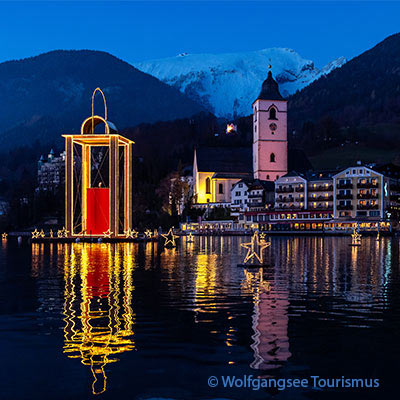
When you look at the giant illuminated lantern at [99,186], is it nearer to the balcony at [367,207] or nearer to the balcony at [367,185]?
the balcony at [367,207]

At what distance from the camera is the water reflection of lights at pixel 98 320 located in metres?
11.5

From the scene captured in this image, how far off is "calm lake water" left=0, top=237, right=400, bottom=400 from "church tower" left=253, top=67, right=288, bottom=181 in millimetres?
107758

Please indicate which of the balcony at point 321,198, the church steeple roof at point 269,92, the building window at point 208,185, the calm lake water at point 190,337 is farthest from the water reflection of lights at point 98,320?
the building window at point 208,185

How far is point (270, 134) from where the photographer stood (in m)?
132

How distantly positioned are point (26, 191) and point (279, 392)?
18378 centimetres

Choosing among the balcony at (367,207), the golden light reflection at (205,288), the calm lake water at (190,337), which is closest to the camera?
the calm lake water at (190,337)

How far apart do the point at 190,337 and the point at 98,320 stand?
3328 millimetres

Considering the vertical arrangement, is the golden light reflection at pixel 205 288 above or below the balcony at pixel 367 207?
below

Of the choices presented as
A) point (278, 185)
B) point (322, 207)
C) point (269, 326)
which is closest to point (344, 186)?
point (322, 207)

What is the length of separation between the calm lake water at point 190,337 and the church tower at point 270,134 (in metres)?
108

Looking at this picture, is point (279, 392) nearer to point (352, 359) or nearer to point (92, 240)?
point (352, 359)

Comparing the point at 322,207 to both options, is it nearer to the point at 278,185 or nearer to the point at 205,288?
the point at 278,185

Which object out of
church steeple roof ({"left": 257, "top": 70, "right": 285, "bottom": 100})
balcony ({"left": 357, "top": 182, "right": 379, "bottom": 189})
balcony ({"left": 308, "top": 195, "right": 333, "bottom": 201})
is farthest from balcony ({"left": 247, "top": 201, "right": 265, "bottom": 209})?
church steeple roof ({"left": 257, "top": 70, "right": 285, "bottom": 100})

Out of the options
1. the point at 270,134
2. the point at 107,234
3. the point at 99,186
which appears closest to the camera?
the point at 99,186
